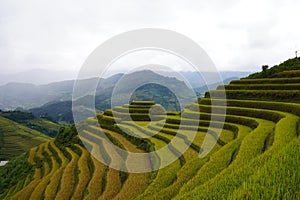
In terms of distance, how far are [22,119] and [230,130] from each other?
117207mm

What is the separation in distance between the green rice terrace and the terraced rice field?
20 mm

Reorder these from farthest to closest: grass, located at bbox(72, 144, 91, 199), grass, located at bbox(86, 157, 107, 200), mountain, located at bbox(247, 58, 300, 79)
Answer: mountain, located at bbox(247, 58, 300, 79)
grass, located at bbox(72, 144, 91, 199)
grass, located at bbox(86, 157, 107, 200)

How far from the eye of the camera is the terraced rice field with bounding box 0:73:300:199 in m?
5.36

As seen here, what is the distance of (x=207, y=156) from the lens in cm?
1134

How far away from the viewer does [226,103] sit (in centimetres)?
2273

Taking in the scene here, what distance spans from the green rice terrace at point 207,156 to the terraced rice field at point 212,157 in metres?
0.02

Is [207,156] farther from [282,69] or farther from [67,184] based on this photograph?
[282,69]

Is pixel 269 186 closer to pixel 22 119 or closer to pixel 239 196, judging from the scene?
pixel 239 196

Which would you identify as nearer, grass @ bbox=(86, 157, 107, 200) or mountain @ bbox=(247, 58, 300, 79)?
grass @ bbox=(86, 157, 107, 200)

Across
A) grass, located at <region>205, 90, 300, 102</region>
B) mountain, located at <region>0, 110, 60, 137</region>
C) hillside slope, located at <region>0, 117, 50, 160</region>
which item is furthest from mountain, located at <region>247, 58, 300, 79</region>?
mountain, located at <region>0, 110, 60, 137</region>

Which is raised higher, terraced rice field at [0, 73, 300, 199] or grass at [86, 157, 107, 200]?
terraced rice field at [0, 73, 300, 199]

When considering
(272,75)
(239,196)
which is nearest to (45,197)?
(239,196)

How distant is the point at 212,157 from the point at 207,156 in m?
1.25

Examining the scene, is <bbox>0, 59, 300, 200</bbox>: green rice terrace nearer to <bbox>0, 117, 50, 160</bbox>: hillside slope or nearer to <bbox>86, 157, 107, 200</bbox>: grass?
<bbox>86, 157, 107, 200</bbox>: grass
